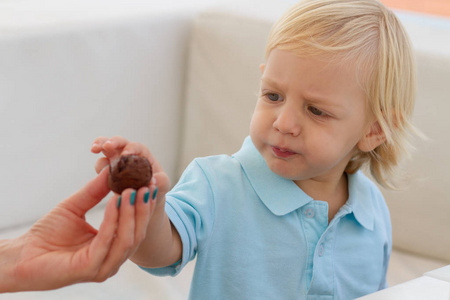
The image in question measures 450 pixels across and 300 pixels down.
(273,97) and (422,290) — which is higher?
(273,97)

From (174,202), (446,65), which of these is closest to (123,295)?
(174,202)

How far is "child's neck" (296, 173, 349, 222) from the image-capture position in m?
1.08

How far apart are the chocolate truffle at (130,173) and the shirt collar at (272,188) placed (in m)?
0.33

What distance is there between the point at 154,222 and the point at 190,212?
114 millimetres

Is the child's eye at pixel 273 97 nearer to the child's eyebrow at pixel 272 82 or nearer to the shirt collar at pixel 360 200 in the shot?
the child's eyebrow at pixel 272 82

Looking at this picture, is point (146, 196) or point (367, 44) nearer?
point (146, 196)

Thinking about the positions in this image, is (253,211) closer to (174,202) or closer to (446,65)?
(174,202)

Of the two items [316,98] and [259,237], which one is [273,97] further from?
[259,237]

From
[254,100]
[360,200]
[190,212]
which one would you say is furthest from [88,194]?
[254,100]

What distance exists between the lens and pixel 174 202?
0.92 meters

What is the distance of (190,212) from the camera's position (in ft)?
3.03

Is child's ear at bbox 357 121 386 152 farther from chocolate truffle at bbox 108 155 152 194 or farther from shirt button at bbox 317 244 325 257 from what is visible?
chocolate truffle at bbox 108 155 152 194

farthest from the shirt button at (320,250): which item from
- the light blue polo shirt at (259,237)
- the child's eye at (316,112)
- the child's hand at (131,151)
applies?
the child's hand at (131,151)

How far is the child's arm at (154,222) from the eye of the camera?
2.51 ft
